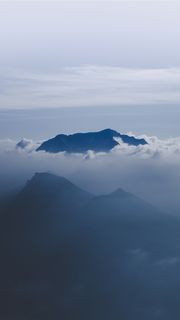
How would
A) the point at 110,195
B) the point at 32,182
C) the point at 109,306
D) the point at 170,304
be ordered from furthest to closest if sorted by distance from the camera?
the point at 109,306
the point at 170,304
the point at 110,195
the point at 32,182

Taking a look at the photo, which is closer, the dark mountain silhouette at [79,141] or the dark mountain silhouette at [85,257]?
the dark mountain silhouette at [79,141]

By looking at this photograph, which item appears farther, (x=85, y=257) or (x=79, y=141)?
(x=85, y=257)

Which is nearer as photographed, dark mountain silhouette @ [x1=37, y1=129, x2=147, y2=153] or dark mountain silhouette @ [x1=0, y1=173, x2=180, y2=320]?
dark mountain silhouette @ [x1=37, y1=129, x2=147, y2=153]

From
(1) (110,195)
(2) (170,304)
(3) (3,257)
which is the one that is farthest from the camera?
(2) (170,304)

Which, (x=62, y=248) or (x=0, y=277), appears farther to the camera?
(x=62, y=248)

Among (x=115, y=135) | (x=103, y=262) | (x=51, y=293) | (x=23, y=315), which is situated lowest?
(x=23, y=315)

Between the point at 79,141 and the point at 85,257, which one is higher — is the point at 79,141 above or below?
above

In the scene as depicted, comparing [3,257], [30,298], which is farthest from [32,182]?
[30,298]

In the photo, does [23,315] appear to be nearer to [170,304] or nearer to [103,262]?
[103,262]
